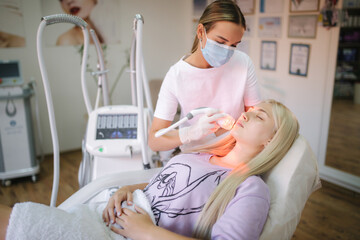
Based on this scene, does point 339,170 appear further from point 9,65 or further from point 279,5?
point 9,65

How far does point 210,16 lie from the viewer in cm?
119

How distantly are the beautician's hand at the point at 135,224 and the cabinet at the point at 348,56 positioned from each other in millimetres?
2225

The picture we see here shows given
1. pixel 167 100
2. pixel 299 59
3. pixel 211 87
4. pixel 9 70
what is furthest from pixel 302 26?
pixel 9 70

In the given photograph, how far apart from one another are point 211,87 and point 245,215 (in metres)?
0.57

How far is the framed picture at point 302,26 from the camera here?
2770mm

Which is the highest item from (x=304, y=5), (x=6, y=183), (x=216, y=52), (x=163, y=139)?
(x=304, y=5)

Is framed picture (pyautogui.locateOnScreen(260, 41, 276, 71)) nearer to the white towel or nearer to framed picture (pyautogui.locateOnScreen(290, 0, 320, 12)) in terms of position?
framed picture (pyautogui.locateOnScreen(290, 0, 320, 12))

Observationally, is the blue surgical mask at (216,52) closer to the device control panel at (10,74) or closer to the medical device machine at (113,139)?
the medical device machine at (113,139)

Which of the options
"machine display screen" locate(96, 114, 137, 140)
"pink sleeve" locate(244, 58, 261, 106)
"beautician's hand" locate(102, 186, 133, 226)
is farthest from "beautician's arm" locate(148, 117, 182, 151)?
"machine display screen" locate(96, 114, 137, 140)

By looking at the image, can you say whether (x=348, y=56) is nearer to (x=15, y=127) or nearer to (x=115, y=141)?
(x=115, y=141)

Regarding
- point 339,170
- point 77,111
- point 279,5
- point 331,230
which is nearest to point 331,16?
point 279,5

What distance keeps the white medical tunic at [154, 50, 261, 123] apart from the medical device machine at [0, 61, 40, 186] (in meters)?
1.89

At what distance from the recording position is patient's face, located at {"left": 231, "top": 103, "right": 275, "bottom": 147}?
1.21m

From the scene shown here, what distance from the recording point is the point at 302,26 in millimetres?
2840
